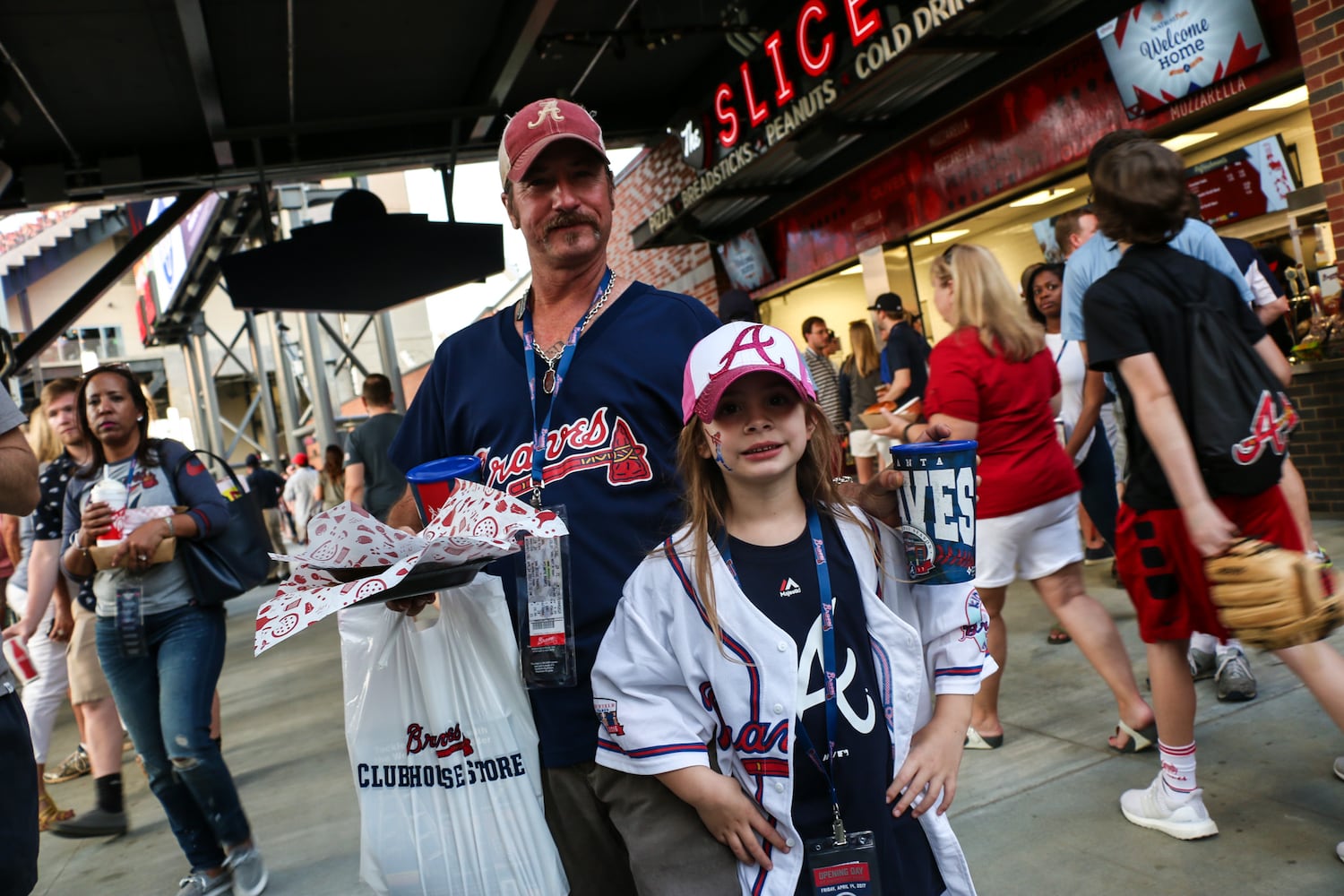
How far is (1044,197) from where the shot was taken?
908cm

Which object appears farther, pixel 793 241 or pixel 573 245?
pixel 793 241

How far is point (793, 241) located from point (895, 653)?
37.5 ft

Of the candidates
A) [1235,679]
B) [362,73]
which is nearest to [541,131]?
[1235,679]

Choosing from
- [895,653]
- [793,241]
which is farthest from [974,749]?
[793,241]

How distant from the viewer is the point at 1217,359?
268cm

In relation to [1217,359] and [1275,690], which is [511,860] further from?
[1275,690]

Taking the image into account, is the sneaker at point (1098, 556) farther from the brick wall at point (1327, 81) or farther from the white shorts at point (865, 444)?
the white shorts at point (865, 444)

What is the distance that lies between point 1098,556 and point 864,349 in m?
3.47

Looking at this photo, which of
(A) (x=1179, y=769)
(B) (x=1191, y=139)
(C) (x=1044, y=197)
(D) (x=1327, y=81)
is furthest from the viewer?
(C) (x=1044, y=197)

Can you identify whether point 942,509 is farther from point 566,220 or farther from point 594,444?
point 566,220

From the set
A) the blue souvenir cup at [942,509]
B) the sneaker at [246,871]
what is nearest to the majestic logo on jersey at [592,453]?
the blue souvenir cup at [942,509]

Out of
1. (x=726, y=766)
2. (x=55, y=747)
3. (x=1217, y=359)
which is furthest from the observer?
(x=55, y=747)

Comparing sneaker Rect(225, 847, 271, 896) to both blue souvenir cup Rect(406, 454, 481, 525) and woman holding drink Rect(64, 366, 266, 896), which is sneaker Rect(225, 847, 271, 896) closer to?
woman holding drink Rect(64, 366, 266, 896)

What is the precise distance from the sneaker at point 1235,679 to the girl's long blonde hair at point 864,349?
5.86m
